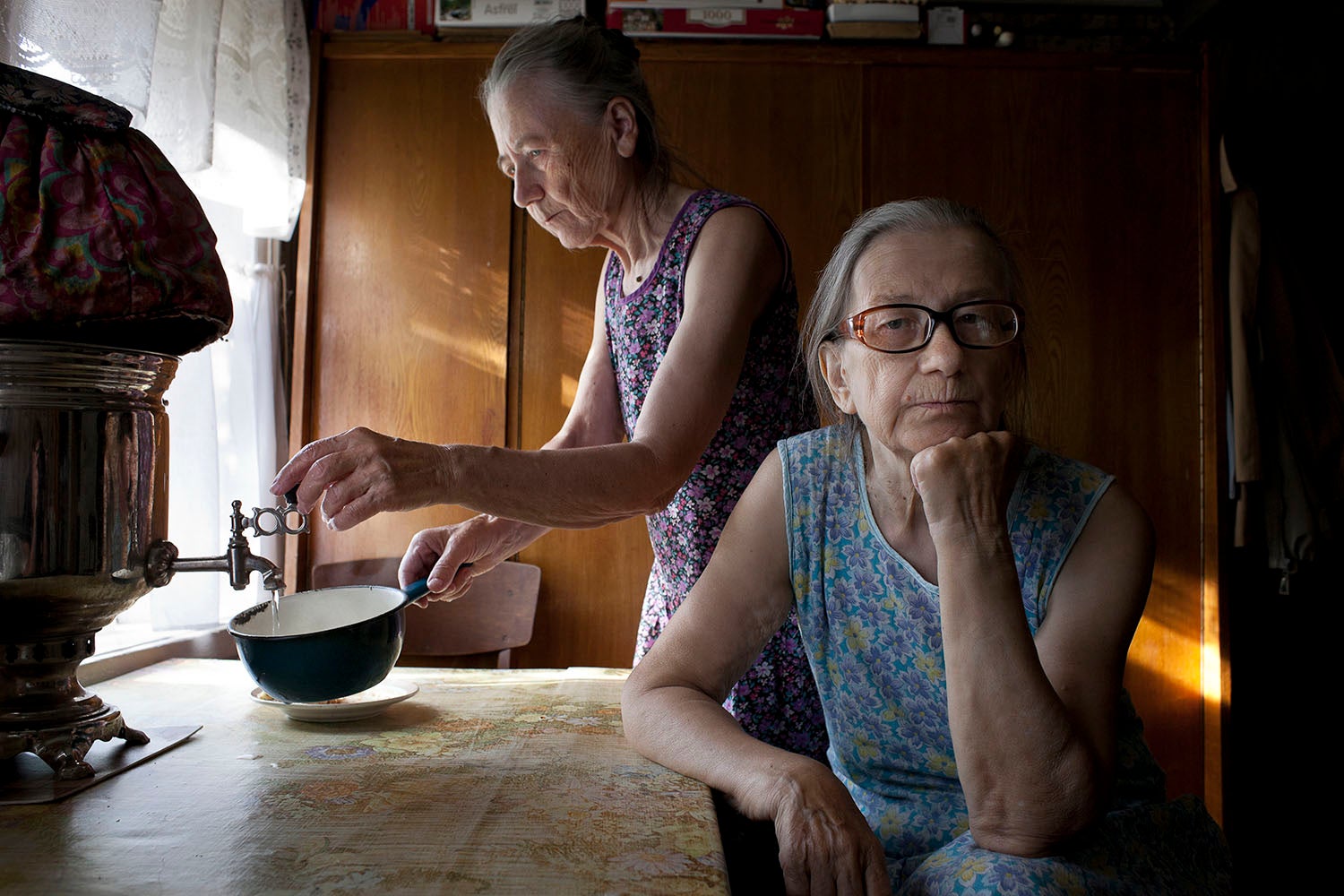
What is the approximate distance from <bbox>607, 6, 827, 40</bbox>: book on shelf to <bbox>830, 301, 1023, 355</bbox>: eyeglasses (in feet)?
6.77

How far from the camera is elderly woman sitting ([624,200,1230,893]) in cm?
82

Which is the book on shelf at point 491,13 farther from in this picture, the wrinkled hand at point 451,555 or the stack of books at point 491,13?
Result: the wrinkled hand at point 451,555

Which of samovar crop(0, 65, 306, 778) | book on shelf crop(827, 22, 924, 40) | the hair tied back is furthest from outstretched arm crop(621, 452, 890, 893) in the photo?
A: book on shelf crop(827, 22, 924, 40)

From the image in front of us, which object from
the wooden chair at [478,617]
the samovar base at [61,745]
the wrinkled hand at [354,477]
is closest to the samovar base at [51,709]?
the samovar base at [61,745]

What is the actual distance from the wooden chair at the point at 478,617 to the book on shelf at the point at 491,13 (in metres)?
1.60

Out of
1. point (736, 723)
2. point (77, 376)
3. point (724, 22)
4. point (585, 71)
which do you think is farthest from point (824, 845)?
point (724, 22)

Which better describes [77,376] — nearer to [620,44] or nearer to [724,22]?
[620,44]

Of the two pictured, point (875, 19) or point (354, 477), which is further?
point (875, 19)

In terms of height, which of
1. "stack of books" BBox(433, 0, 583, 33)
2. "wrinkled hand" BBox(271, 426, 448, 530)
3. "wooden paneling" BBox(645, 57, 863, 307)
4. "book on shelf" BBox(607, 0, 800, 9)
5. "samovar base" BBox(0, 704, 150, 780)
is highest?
"book on shelf" BBox(607, 0, 800, 9)

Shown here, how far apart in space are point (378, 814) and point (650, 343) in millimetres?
836

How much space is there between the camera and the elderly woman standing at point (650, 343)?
47.5 inches

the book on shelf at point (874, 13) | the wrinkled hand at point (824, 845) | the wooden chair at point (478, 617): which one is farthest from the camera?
the book on shelf at point (874, 13)

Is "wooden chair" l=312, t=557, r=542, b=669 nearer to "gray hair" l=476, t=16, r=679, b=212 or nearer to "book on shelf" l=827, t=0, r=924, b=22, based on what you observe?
"gray hair" l=476, t=16, r=679, b=212

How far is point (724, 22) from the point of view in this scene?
2.80 m
